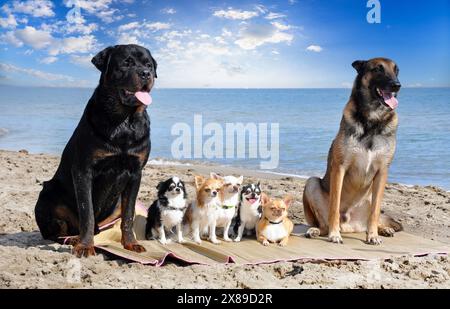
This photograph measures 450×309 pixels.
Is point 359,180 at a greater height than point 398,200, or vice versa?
point 359,180

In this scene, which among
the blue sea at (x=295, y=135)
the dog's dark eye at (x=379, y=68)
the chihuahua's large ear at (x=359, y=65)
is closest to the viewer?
the dog's dark eye at (x=379, y=68)

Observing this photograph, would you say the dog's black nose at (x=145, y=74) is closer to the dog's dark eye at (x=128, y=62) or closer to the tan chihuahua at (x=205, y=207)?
the dog's dark eye at (x=128, y=62)

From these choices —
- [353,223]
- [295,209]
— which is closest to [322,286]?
[353,223]

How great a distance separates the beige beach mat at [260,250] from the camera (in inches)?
171

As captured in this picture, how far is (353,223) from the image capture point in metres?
5.45

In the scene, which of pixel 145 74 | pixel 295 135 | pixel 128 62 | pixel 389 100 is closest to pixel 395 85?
pixel 389 100

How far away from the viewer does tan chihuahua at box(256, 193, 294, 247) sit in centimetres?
492

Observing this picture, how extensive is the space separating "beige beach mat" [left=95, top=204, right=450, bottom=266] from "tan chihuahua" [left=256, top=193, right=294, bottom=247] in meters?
0.09

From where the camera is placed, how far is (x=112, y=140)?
4.24m

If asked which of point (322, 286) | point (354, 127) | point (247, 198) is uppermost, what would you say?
point (354, 127)

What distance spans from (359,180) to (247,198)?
3.57 ft

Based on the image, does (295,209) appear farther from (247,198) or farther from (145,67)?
(145,67)

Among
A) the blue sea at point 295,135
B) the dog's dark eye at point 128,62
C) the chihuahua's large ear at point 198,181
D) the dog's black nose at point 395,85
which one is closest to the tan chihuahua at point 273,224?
the chihuahua's large ear at point 198,181

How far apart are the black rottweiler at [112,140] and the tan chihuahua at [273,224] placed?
3.79 ft
